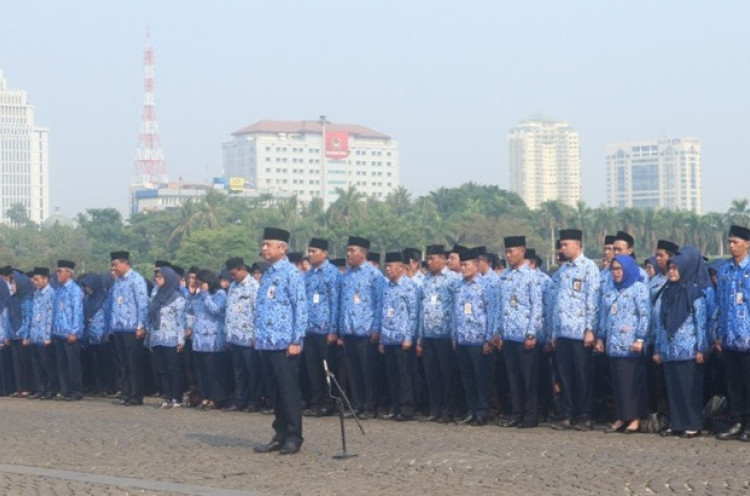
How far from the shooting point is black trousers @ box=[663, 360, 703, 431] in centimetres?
1324

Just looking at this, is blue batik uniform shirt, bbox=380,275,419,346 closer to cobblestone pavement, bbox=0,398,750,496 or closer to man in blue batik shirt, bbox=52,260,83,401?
cobblestone pavement, bbox=0,398,750,496

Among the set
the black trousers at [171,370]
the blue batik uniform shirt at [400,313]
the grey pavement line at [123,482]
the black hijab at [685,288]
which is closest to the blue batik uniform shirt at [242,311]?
the blue batik uniform shirt at [400,313]

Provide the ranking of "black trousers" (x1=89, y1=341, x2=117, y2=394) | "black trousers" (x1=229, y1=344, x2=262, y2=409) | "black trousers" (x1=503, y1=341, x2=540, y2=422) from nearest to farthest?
"black trousers" (x1=503, y1=341, x2=540, y2=422), "black trousers" (x1=229, y1=344, x2=262, y2=409), "black trousers" (x1=89, y1=341, x2=117, y2=394)

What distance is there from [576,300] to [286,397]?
10.8ft

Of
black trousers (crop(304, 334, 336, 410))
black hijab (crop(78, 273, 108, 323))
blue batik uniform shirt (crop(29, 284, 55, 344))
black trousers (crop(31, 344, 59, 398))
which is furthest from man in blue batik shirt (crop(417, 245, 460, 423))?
black trousers (crop(31, 344, 59, 398))

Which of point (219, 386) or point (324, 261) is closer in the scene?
point (324, 261)

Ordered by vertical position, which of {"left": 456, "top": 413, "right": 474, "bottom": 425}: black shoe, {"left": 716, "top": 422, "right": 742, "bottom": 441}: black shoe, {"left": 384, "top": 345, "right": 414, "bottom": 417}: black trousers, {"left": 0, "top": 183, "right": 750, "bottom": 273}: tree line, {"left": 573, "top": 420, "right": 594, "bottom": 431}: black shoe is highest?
{"left": 0, "top": 183, "right": 750, "bottom": 273}: tree line

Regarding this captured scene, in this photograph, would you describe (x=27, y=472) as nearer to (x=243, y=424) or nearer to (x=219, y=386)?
(x=243, y=424)

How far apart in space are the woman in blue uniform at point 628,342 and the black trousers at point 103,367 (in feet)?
28.5

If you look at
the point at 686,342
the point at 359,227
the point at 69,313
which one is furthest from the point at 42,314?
the point at 359,227

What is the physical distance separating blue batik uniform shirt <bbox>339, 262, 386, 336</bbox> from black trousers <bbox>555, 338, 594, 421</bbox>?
2.68 meters

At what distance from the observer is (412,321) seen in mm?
16000

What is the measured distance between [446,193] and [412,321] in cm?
9840

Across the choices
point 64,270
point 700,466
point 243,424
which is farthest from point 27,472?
point 64,270
